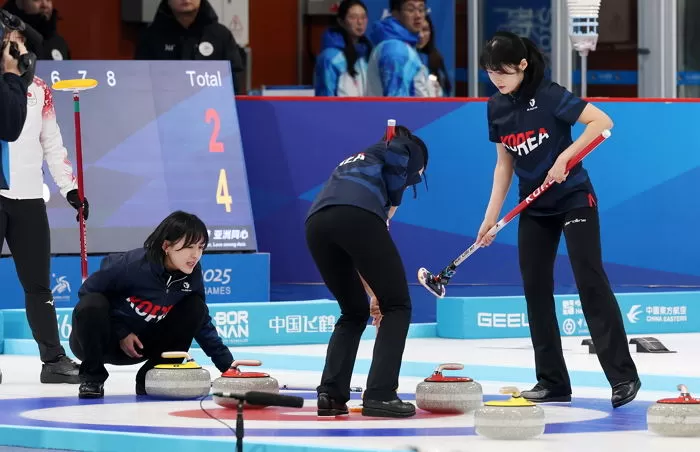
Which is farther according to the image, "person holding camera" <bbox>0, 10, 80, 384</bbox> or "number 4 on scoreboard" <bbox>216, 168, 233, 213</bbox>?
"number 4 on scoreboard" <bbox>216, 168, 233, 213</bbox>

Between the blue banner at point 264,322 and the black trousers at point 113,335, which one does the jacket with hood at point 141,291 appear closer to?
the black trousers at point 113,335

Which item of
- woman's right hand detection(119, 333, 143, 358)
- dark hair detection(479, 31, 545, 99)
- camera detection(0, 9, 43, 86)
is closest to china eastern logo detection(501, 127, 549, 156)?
dark hair detection(479, 31, 545, 99)

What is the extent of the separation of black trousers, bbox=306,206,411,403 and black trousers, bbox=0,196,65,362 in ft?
5.85

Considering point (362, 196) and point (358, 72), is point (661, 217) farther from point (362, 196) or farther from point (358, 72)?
point (362, 196)

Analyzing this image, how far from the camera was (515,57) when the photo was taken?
5859mm

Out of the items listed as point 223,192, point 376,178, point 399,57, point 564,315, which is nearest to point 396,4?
point 399,57

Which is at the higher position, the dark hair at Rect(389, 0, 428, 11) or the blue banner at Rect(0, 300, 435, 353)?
the dark hair at Rect(389, 0, 428, 11)

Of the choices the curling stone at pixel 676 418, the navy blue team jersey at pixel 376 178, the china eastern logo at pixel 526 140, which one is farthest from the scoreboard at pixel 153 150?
the curling stone at pixel 676 418

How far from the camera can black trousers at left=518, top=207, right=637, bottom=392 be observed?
5875mm

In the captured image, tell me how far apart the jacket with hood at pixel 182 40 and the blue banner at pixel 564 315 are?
2521 mm

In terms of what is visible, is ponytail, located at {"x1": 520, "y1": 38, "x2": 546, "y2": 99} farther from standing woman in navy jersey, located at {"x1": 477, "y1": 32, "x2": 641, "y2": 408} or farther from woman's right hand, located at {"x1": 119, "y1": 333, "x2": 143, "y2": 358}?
woman's right hand, located at {"x1": 119, "y1": 333, "x2": 143, "y2": 358}

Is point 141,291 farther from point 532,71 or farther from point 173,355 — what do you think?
point 532,71

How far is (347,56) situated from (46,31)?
79.3 inches

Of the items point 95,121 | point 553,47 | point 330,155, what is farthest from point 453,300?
point 553,47
